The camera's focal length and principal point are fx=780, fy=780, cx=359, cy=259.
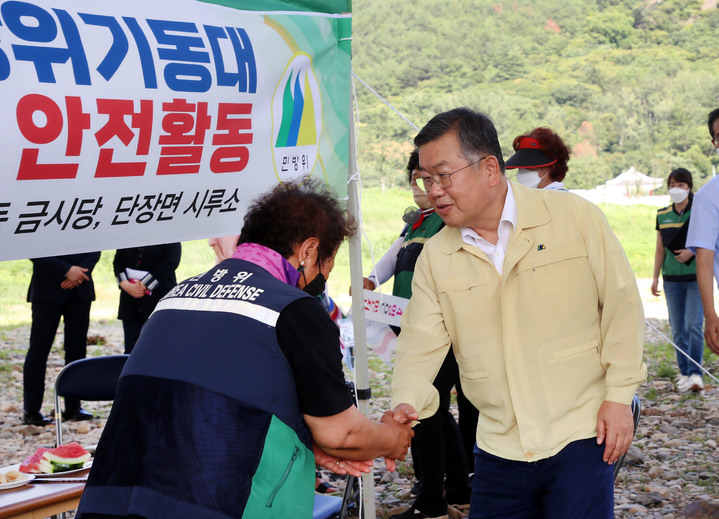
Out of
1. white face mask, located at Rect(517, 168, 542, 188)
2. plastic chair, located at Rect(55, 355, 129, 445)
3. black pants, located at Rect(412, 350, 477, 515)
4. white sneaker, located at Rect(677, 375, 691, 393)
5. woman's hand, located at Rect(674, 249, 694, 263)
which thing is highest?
white face mask, located at Rect(517, 168, 542, 188)

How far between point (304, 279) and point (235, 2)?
146 cm

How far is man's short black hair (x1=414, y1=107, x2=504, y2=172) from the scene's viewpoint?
2.60m

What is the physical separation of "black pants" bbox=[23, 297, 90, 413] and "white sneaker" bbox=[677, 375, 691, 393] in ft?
20.4

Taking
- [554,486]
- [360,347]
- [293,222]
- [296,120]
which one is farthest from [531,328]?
[296,120]

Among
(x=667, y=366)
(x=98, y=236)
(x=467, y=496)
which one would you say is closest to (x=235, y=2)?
(x=98, y=236)

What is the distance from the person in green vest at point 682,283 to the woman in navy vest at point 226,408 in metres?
6.67

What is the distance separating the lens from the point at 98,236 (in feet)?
9.76

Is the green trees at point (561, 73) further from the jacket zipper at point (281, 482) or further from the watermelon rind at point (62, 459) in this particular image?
the jacket zipper at point (281, 482)

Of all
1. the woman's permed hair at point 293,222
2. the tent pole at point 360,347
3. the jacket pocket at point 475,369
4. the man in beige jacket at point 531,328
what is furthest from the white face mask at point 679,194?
the woman's permed hair at point 293,222

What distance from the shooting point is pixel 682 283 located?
27.5 ft

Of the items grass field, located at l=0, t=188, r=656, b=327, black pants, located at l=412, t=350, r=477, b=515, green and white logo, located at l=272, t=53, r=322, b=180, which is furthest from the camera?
grass field, located at l=0, t=188, r=656, b=327

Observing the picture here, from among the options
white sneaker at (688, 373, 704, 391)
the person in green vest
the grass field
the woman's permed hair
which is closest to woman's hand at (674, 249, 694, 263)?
A: the person in green vest

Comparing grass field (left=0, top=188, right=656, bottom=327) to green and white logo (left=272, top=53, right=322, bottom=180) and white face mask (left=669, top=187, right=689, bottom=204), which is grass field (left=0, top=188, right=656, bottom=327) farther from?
white face mask (left=669, top=187, right=689, bottom=204)

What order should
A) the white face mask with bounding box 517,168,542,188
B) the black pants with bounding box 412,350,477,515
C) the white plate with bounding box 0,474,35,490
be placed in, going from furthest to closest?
the white face mask with bounding box 517,168,542,188 < the black pants with bounding box 412,350,477,515 < the white plate with bounding box 0,474,35,490
